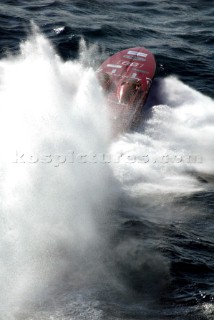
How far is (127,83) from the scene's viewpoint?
20.2 m

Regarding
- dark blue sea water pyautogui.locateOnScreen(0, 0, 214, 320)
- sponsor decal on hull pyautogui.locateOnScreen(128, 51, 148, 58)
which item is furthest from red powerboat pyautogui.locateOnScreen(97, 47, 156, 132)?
dark blue sea water pyautogui.locateOnScreen(0, 0, 214, 320)

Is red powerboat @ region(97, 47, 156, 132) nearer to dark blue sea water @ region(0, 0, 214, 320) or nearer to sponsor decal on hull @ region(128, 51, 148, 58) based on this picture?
sponsor decal on hull @ region(128, 51, 148, 58)

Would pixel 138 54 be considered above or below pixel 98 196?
above

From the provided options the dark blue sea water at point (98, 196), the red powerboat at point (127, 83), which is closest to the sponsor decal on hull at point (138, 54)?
the red powerboat at point (127, 83)

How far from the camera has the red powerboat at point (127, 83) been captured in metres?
18.8

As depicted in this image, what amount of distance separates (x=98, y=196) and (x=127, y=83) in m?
7.43

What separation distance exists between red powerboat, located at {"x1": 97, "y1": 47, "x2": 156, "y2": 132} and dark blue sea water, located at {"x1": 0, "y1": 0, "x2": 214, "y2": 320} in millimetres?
658

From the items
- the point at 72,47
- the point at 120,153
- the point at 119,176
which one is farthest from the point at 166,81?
the point at 119,176

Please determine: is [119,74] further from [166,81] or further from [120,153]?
[120,153]

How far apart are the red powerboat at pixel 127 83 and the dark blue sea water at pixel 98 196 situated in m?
0.66

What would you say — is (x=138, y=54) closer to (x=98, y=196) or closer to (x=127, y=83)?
(x=127, y=83)

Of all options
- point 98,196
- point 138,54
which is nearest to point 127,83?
point 138,54

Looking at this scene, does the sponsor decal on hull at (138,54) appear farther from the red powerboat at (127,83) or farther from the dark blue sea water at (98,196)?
the dark blue sea water at (98,196)

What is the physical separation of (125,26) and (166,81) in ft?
26.4
